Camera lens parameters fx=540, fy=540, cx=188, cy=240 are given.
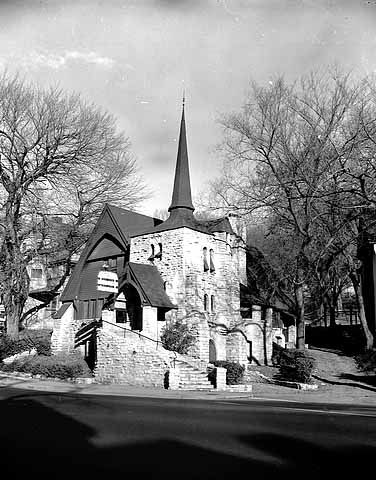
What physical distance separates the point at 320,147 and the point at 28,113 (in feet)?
57.8

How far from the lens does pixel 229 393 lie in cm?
2289

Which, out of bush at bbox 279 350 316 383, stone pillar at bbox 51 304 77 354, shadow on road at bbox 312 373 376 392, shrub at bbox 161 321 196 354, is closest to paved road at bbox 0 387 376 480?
shadow on road at bbox 312 373 376 392

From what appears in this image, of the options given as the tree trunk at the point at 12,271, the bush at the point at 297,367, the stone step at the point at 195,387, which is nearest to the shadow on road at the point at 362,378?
the bush at the point at 297,367

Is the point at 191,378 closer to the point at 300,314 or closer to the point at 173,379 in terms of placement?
the point at 173,379

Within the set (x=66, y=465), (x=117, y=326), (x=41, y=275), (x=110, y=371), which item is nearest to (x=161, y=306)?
(x=117, y=326)

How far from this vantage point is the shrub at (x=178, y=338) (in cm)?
2972

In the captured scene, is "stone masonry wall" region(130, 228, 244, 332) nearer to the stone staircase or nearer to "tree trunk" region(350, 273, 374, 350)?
the stone staircase

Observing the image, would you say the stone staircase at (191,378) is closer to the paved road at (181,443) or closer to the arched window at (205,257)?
the arched window at (205,257)

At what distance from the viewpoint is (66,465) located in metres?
7.68

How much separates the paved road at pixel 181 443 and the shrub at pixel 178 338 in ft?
51.6

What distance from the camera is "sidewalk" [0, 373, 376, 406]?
2114 centimetres

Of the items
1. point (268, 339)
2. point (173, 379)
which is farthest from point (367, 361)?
point (173, 379)

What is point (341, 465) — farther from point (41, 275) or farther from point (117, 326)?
point (41, 275)

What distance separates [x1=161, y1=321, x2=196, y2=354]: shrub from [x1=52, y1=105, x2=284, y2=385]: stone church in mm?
382
